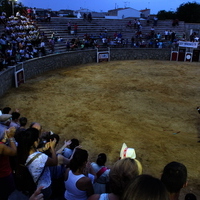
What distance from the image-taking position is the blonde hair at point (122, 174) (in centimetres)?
221

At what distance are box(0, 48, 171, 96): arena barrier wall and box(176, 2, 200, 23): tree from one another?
23.8m

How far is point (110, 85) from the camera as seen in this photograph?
1377 centimetres

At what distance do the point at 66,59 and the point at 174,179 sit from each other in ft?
58.5

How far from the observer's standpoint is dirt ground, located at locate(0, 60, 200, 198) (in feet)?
22.8

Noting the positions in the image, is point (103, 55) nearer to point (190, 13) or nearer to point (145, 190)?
point (145, 190)

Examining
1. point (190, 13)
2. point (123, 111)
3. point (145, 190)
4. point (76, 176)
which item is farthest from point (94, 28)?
point (145, 190)

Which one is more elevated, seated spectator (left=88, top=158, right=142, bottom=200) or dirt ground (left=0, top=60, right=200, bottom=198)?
seated spectator (left=88, top=158, right=142, bottom=200)

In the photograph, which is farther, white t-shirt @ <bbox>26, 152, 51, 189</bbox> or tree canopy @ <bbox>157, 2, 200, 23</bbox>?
tree canopy @ <bbox>157, 2, 200, 23</bbox>

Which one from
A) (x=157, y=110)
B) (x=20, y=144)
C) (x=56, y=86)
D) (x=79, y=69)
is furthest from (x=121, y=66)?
(x=20, y=144)

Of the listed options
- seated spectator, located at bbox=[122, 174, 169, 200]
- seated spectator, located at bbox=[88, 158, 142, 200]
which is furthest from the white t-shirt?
seated spectator, located at bbox=[122, 174, 169, 200]

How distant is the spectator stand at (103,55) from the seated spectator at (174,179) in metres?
19.5

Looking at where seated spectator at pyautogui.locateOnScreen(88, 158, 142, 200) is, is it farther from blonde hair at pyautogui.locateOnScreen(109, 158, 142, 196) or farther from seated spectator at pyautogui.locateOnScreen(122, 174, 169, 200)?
seated spectator at pyautogui.locateOnScreen(122, 174, 169, 200)

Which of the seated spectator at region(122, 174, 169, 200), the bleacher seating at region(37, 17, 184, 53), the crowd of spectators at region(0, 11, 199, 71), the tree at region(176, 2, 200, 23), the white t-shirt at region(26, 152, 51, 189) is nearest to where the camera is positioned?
the seated spectator at region(122, 174, 169, 200)

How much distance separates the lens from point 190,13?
42906 millimetres
